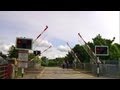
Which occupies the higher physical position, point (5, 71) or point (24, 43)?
point (24, 43)

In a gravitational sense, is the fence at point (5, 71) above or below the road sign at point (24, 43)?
below

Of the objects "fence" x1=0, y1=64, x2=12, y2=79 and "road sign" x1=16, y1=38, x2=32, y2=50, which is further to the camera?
"road sign" x1=16, y1=38, x2=32, y2=50

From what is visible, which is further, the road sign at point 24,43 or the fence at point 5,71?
the road sign at point 24,43

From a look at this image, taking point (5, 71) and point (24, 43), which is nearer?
point (5, 71)

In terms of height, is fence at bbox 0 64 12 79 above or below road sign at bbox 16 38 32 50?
below
